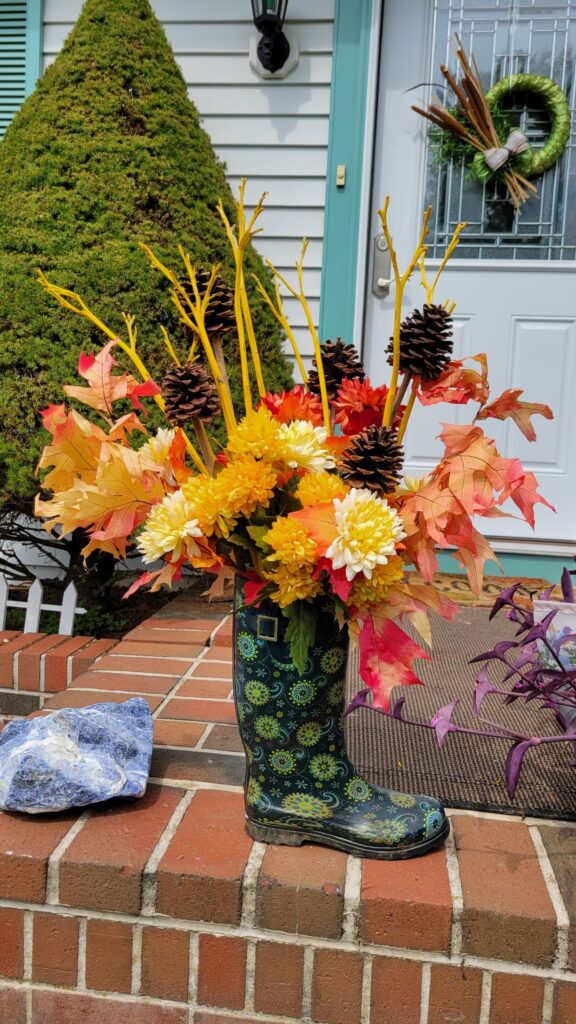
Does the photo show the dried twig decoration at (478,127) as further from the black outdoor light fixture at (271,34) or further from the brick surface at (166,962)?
the brick surface at (166,962)

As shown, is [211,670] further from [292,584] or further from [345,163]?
[345,163]

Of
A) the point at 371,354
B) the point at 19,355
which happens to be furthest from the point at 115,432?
the point at 371,354

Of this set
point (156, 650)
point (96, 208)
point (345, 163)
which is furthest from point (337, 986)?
point (345, 163)

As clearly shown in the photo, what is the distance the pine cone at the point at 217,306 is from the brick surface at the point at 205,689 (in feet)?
2.66

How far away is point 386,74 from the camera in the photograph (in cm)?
303

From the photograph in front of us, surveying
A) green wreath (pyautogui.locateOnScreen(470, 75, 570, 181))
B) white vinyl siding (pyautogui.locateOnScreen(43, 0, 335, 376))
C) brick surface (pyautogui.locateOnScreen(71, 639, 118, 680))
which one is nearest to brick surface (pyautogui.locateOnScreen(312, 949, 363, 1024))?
brick surface (pyautogui.locateOnScreen(71, 639, 118, 680))

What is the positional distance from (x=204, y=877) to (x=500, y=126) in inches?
116

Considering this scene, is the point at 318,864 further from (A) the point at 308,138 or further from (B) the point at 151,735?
(A) the point at 308,138

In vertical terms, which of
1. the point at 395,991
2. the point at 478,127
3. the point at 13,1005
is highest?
the point at 478,127

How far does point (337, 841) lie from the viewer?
0.99 meters

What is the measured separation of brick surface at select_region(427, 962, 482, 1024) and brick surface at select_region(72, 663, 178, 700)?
0.80m

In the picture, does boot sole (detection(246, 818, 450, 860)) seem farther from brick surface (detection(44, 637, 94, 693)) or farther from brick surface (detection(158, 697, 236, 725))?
brick surface (detection(44, 637, 94, 693))

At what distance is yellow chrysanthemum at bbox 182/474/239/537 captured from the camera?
2.87ft

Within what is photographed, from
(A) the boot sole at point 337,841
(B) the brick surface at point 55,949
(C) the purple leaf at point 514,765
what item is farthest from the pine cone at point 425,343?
(B) the brick surface at point 55,949
